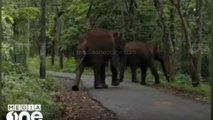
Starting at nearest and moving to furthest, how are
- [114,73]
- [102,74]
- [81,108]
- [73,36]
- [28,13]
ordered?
[81,108], [28,13], [102,74], [114,73], [73,36]

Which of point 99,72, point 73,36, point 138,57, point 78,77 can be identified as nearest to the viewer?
point 78,77

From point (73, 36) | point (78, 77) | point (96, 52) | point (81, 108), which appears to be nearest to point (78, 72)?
point (78, 77)

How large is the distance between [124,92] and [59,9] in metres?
2.87

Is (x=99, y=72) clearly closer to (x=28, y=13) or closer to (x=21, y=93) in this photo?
(x=28, y=13)

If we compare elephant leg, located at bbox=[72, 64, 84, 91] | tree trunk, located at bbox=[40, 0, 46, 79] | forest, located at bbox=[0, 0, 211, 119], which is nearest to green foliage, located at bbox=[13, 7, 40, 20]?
forest, located at bbox=[0, 0, 211, 119]

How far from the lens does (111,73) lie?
1322 cm

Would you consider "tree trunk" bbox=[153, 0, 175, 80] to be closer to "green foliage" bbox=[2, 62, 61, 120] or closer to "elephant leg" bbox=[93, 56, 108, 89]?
"elephant leg" bbox=[93, 56, 108, 89]

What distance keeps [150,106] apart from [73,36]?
17.4ft

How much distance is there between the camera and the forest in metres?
8.51

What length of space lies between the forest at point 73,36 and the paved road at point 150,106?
75 cm

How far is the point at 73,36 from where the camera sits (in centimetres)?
1339

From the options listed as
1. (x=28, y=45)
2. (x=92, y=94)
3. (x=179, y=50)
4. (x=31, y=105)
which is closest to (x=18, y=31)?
(x=28, y=45)

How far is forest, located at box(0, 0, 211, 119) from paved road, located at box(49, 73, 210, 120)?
2.45 feet

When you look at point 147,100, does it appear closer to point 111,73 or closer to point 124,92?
point 124,92
